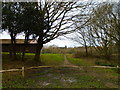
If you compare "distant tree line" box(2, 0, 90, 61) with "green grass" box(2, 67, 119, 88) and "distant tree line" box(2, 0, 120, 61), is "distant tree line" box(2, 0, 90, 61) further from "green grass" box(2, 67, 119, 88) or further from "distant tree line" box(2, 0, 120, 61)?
"green grass" box(2, 67, 119, 88)

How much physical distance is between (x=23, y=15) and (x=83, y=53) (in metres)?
16.4

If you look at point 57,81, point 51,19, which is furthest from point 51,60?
point 57,81

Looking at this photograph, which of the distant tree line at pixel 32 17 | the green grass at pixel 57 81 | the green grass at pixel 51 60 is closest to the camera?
the green grass at pixel 57 81

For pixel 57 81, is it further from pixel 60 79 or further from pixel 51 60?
pixel 51 60

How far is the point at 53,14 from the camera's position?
1403cm

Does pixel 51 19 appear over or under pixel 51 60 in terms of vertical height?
over

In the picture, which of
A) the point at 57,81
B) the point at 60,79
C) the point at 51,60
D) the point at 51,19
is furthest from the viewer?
the point at 51,60

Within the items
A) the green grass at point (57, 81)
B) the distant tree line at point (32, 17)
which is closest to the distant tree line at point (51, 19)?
the distant tree line at point (32, 17)

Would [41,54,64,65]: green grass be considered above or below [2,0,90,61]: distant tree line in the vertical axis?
below

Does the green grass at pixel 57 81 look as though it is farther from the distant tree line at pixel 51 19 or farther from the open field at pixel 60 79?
the distant tree line at pixel 51 19

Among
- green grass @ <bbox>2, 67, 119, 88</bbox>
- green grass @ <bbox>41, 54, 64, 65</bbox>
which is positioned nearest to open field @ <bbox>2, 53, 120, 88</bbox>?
green grass @ <bbox>2, 67, 119, 88</bbox>

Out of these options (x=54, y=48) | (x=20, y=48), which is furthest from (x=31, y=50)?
(x=54, y=48)

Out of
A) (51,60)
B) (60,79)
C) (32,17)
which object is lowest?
(60,79)

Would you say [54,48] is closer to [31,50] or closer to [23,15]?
[31,50]
